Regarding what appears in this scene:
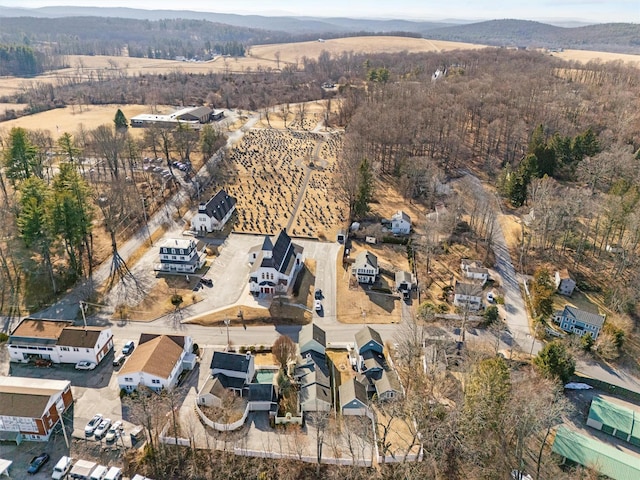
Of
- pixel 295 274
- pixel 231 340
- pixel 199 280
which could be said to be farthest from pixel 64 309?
pixel 295 274

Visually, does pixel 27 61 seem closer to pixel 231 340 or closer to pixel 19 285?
pixel 19 285

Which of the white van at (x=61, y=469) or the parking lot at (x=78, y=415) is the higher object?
the white van at (x=61, y=469)

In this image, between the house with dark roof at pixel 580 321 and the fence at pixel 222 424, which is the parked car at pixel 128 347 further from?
the house with dark roof at pixel 580 321

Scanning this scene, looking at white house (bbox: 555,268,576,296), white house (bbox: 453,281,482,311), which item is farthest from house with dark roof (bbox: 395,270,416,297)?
white house (bbox: 555,268,576,296)

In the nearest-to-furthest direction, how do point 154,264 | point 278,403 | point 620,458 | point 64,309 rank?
point 620,458
point 278,403
point 64,309
point 154,264

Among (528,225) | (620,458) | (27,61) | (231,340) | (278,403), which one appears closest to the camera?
(620,458)

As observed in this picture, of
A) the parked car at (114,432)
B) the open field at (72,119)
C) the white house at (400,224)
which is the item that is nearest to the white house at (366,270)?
the white house at (400,224)

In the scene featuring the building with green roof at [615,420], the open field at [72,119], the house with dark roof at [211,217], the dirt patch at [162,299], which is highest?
the open field at [72,119]

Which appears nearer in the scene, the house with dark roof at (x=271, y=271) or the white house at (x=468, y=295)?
the white house at (x=468, y=295)
